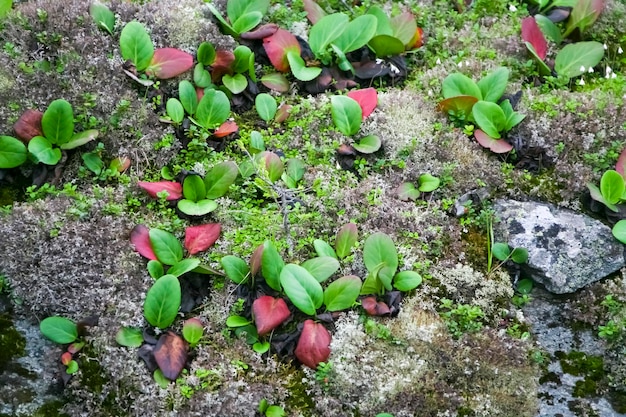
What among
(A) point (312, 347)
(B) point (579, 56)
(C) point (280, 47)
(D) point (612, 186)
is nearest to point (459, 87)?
(B) point (579, 56)

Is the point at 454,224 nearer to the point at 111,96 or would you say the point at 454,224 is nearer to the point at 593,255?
the point at 593,255

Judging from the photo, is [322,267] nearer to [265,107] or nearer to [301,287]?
[301,287]

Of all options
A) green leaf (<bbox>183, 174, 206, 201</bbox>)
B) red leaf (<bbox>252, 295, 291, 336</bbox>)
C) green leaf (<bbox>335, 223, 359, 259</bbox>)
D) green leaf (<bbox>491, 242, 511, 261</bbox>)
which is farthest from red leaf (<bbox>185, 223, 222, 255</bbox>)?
green leaf (<bbox>491, 242, 511, 261</bbox>)

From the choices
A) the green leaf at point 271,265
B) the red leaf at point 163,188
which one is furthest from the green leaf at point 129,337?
the red leaf at point 163,188

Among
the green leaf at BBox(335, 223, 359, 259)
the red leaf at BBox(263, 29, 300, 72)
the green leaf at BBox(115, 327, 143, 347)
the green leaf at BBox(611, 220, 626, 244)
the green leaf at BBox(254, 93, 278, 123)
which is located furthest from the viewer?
the red leaf at BBox(263, 29, 300, 72)

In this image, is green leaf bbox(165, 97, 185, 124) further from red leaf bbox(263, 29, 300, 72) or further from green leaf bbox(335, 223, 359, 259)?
green leaf bbox(335, 223, 359, 259)

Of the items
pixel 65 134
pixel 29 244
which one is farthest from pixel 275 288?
pixel 65 134
